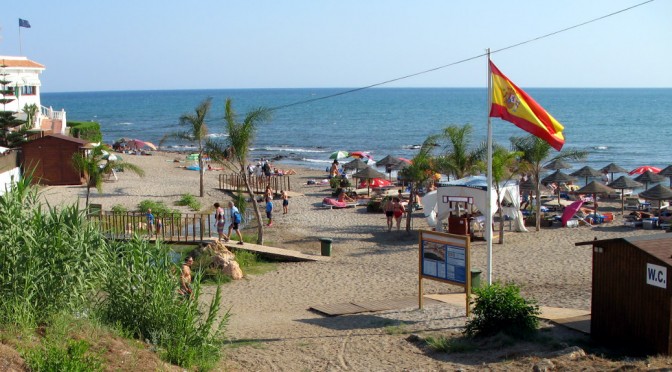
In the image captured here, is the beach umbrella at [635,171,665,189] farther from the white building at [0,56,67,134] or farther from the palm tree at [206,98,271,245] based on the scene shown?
the white building at [0,56,67,134]

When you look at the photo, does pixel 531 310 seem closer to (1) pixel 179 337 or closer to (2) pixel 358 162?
(1) pixel 179 337

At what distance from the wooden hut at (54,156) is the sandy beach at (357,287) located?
195 centimetres

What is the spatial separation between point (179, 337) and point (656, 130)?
89.3m

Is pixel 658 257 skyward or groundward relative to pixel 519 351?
skyward

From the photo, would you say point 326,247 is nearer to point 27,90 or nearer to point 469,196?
point 469,196

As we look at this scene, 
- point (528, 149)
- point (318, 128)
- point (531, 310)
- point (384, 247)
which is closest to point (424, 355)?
point (531, 310)

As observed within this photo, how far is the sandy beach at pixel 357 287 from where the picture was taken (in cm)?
1255

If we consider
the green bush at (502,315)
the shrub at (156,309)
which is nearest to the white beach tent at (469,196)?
the green bush at (502,315)

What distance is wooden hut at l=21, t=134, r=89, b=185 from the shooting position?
3528 cm

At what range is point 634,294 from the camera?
1190 centimetres

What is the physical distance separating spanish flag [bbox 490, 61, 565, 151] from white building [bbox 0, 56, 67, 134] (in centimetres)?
3450

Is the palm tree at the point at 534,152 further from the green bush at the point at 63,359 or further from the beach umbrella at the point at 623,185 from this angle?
the green bush at the point at 63,359

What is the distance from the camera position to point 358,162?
4119cm

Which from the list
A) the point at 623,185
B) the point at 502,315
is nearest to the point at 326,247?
the point at 502,315
